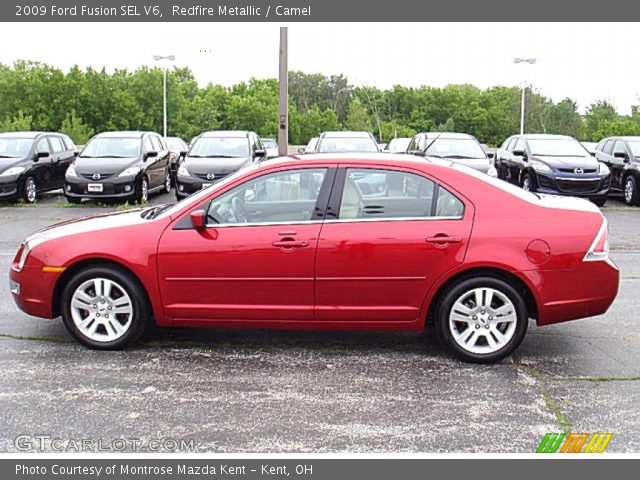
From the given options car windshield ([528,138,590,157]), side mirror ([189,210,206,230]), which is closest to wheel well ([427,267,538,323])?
side mirror ([189,210,206,230])

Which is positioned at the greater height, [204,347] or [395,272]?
[395,272]

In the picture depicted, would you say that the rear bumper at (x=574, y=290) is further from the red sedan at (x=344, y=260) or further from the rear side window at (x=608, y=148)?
the rear side window at (x=608, y=148)

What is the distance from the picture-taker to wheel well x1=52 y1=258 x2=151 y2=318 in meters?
5.69

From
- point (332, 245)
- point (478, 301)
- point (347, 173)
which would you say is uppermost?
point (347, 173)

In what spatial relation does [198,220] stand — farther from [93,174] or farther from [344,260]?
[93,174]

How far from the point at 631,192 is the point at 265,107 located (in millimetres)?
50591

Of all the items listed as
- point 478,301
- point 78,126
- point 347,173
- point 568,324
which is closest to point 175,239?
point 347,173

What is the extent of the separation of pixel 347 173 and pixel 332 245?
583 mm

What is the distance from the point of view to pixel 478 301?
545cm

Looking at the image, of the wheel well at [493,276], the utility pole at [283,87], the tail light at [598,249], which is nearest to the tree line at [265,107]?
the utility pole at [283,87]

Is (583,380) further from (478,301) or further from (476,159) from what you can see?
(476,159)

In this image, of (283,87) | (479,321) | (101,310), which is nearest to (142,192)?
(283,87)

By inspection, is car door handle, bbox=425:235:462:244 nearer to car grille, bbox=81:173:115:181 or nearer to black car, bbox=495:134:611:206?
black car, bbox=495:134:611:206

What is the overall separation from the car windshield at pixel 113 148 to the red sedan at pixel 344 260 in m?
11.0
